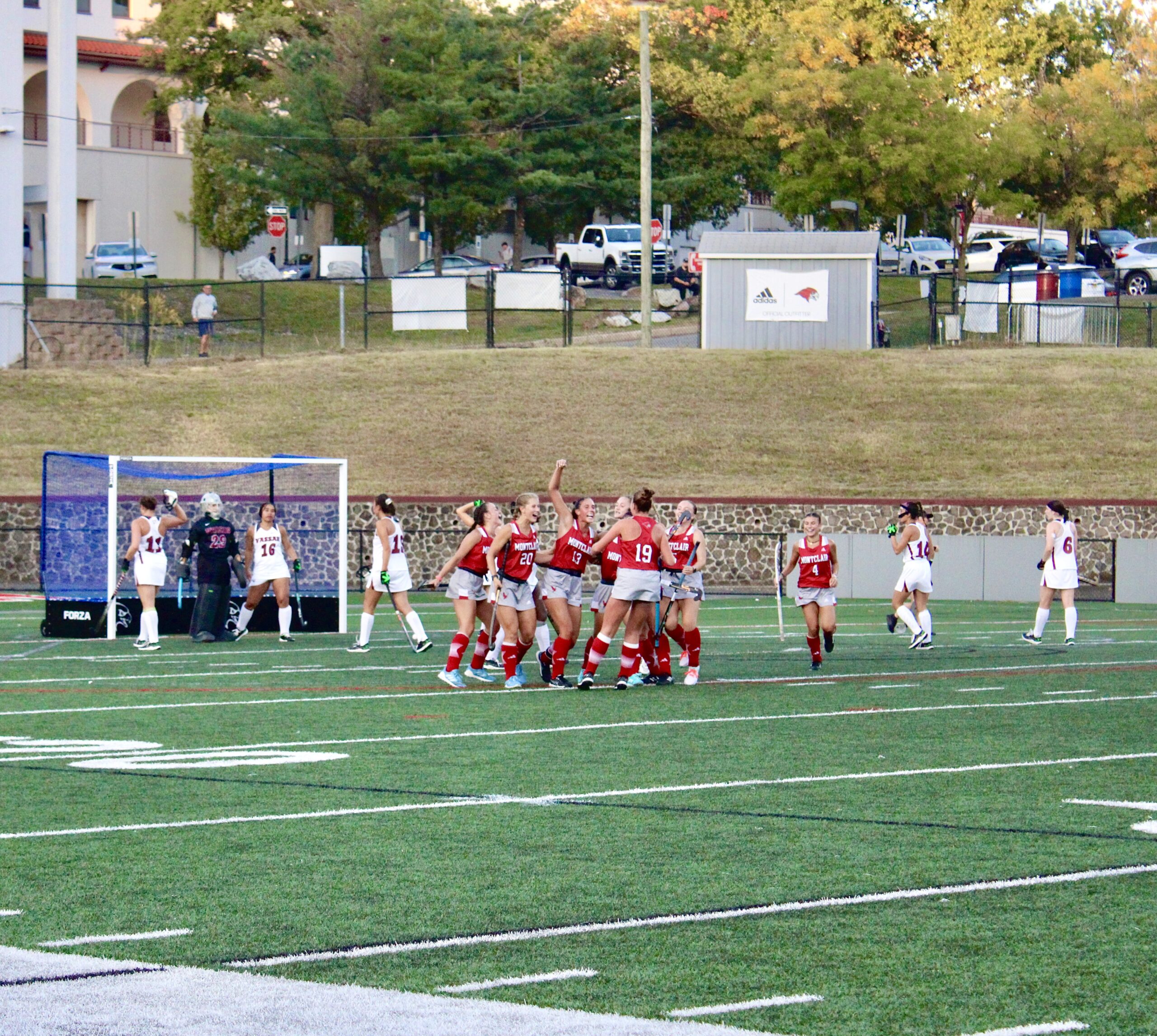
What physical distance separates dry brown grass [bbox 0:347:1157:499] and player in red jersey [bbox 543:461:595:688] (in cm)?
1853

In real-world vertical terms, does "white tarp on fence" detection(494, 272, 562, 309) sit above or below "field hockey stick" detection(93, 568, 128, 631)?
above

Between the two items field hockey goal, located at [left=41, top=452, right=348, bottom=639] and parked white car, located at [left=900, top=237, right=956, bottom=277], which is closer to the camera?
field hockey goal, located at [left=41, top=452, right=348, bottom=639]

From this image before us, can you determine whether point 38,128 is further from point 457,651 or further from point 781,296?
point 457,651

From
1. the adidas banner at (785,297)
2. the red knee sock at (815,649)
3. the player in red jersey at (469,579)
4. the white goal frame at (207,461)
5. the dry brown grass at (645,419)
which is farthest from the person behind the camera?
the adidas banner at (785,297)

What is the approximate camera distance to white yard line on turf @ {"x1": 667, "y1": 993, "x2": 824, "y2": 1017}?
5898mm

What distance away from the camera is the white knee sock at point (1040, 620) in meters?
21.2

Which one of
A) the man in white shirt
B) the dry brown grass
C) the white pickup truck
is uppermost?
the white pickup truck

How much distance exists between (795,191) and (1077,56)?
16.7m

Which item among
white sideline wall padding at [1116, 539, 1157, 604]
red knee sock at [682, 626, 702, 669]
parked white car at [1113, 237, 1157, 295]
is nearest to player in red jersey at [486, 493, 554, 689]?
red knee sock at [682, 626, 702, 669]

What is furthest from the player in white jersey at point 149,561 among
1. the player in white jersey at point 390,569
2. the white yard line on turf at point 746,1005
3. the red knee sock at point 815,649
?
the white yard line on turf at point 746,1005

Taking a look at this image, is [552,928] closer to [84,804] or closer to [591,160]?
[84,804]

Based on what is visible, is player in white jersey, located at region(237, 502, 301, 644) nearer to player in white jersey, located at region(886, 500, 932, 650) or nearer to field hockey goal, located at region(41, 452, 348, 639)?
field hockey goal, located at region(41, 452, 348, 639)

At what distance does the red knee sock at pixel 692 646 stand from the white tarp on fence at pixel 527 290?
28.0m

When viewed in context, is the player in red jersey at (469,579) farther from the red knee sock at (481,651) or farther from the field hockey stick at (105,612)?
the field hockey stick at (105,612)
